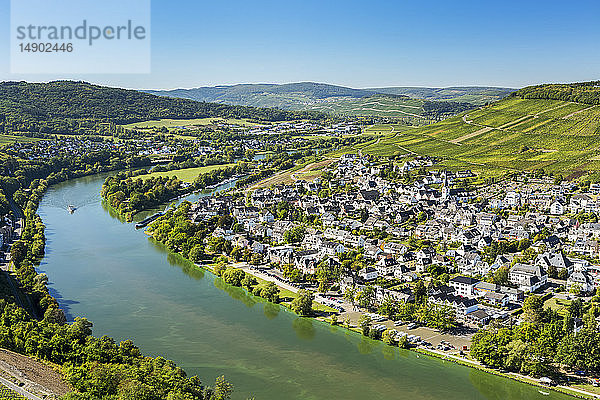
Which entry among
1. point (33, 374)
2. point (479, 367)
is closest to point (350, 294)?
point (479, 367)

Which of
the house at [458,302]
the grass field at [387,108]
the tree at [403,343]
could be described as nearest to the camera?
the tree at [403,343]

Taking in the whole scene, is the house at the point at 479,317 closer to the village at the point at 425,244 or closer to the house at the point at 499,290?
the village at the point at 425,244

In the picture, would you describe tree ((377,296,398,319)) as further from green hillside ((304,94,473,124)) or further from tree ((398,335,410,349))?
green hillside ((304,94,473,124))

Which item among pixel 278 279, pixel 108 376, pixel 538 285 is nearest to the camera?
pixel 108 376

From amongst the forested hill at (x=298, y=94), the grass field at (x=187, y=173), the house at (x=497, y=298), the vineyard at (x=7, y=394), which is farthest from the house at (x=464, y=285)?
the forested hill at (x=298, y=94)

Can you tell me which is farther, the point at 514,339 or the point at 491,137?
the point at 491,137

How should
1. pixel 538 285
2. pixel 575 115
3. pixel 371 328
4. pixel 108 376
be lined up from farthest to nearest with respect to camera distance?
pixel 575 115
pixel 538 285
pixel 371 328
pixel 108 376

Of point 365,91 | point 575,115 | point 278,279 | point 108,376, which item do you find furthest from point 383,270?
point 365,91

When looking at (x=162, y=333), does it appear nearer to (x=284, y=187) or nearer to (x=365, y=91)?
(x=284, y=187)
